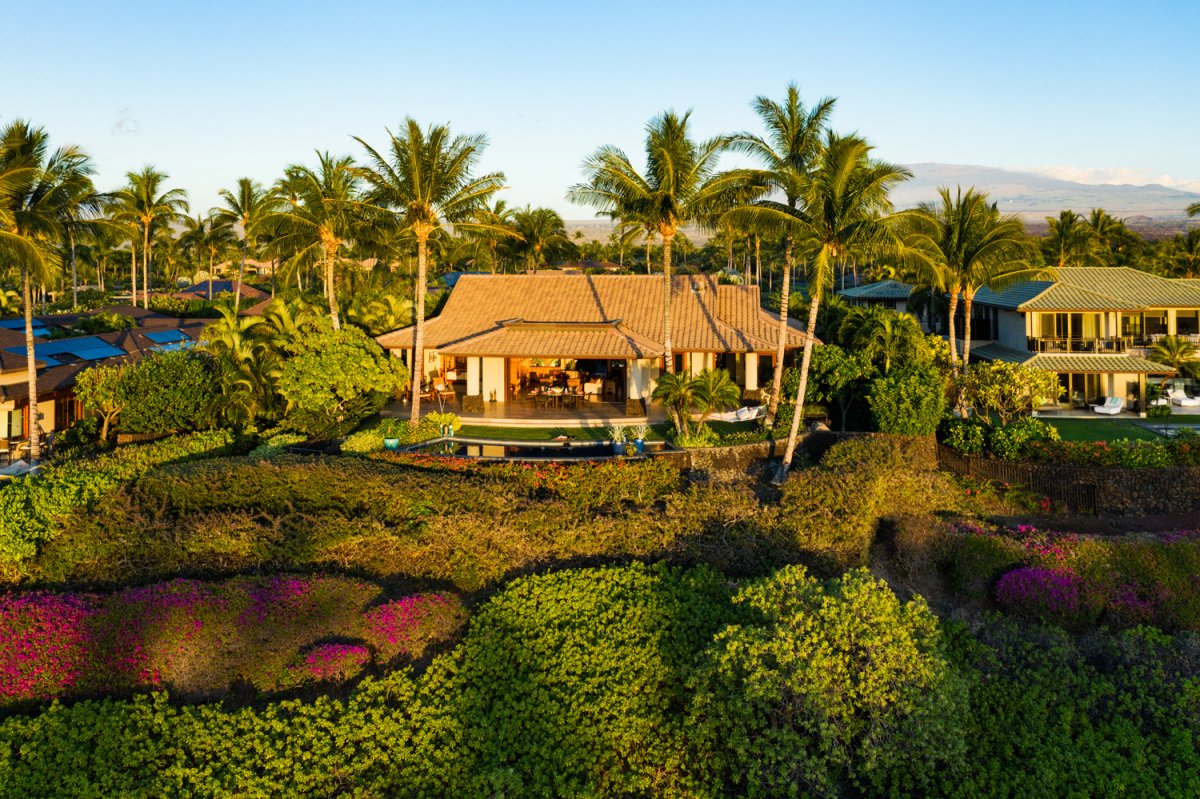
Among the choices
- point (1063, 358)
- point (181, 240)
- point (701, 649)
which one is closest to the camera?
point (701, 649)

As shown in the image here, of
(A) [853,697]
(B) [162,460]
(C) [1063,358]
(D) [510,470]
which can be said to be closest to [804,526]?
(A) [853,697]

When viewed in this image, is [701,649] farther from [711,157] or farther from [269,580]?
[711,157]

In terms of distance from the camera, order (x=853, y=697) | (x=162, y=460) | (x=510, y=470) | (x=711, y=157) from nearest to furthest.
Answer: (x=853, y=697)
(x=510, y=470)
(x=162, y=460)
(x=711, y=157)

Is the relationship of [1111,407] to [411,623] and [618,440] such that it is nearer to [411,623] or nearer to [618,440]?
[618,440]

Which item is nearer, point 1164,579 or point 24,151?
point 1164,579

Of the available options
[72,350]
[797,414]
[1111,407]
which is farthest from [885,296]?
[72,350]
